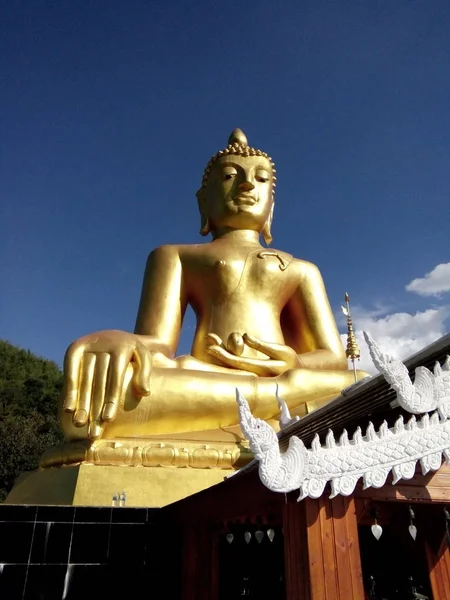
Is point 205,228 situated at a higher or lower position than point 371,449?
higher

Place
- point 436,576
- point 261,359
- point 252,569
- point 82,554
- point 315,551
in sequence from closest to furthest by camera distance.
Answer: point 315,551 < point 436,576 < point 82,554 < point 252,569 < point 261,359

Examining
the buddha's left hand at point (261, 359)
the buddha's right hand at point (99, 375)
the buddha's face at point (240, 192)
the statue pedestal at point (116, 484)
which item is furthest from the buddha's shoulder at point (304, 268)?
the statue pedestal at point (116, 484)

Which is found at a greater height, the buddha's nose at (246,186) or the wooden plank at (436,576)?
the buddha's nose at (246,186)

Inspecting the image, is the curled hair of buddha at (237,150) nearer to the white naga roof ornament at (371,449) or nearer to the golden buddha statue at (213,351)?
the golden buddha statue at (213,351)

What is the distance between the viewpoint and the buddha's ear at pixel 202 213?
727 centimetres

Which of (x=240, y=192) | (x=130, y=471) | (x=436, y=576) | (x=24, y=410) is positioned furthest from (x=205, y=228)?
(x=24, y=410)

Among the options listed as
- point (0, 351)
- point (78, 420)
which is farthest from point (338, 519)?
point (0, 351)

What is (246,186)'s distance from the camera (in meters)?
6.75

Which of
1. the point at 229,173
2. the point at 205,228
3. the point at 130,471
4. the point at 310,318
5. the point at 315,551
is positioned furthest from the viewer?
the point at 205,228

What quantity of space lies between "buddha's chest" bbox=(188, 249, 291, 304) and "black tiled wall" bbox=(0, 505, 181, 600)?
310cm

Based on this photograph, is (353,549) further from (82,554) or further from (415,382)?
(82,554)

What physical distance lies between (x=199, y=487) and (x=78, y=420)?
3.80 ft

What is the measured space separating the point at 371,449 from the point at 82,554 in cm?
230

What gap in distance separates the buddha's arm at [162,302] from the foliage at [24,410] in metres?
10.4
